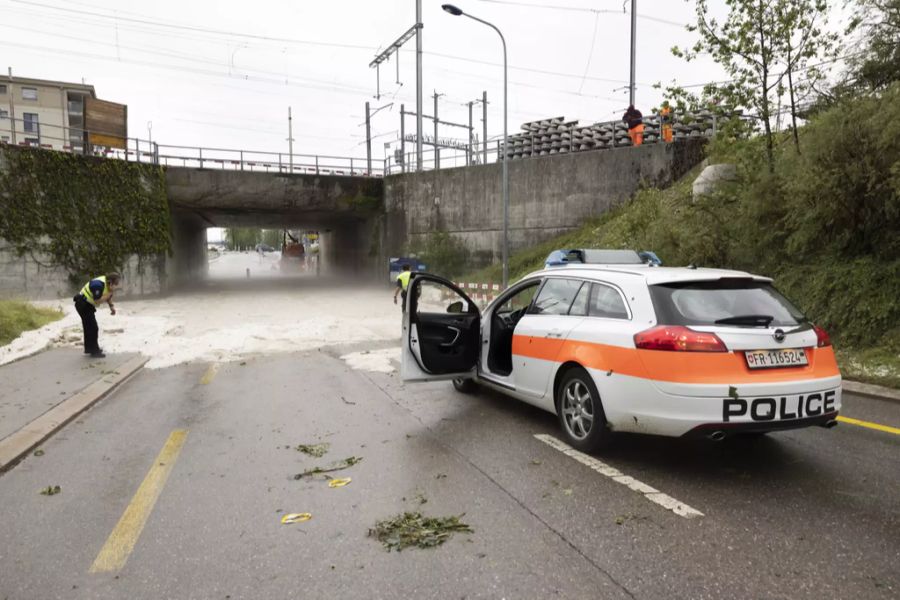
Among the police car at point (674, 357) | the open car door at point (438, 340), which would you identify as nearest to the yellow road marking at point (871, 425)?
the police car at point (674, 357)

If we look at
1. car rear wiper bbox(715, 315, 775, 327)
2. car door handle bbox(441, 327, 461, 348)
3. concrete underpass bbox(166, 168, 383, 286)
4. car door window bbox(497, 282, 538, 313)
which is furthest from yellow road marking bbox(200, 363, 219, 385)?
concrete underpass bbox(166, 168, 383, 286)

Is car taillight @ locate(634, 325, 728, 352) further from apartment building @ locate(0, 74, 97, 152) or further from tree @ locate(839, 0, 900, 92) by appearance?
apartment building @ locate(0, 74, 97, 152)

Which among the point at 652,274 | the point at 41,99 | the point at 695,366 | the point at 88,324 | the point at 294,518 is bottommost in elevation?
the point at 294,518

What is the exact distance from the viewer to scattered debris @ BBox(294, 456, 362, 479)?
443 cm

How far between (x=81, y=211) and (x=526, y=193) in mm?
A: 16800

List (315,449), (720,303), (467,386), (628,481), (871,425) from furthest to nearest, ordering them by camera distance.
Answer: (467,386)
(871,425)
(315,449)
(720,303)
(628,481)

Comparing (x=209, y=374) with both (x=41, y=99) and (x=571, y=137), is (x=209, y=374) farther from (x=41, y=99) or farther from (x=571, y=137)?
(x=41, y=99)

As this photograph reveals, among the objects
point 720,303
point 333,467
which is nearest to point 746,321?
point 720,303

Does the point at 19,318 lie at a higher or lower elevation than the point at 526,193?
lower

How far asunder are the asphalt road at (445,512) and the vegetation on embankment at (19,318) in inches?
264

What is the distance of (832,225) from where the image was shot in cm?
934

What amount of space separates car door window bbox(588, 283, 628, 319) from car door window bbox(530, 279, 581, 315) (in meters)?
0.30

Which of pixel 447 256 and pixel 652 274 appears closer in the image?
pixel 652 274

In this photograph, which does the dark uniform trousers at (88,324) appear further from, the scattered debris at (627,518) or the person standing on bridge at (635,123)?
the person standing on bridge at (635,123)
